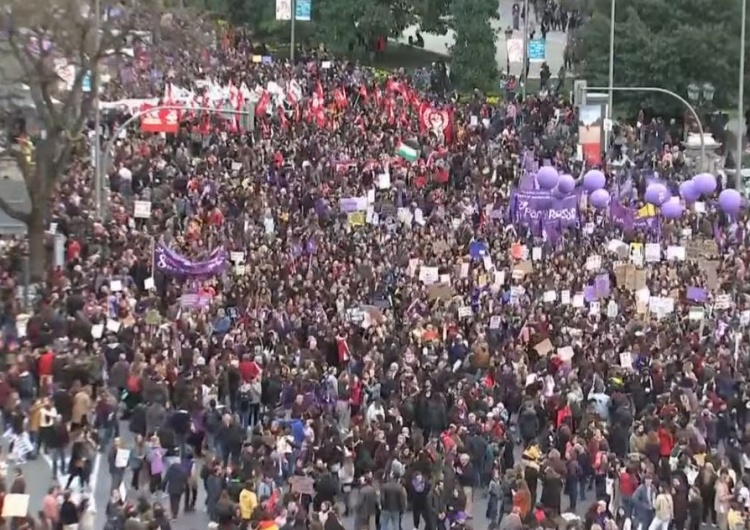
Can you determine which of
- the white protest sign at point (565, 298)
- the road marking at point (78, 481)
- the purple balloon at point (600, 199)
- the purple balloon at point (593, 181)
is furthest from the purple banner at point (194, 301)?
the purple balloon at point (593, 181)

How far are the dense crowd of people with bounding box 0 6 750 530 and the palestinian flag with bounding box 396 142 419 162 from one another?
0.28 m

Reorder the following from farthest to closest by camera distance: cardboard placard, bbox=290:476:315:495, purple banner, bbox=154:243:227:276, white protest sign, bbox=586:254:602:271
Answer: white protest sign, bbox=586:254:602:271 → purple banner, bbox=154:243:227:276 → cardboard placard, bbox=290:476:315:495

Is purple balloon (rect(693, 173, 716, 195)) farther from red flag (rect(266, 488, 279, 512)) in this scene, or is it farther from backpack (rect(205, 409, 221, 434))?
red flag (rect(266, 488, 279, 512))

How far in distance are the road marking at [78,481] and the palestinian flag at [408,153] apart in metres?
17.5

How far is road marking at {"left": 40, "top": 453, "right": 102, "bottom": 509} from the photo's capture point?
2308 cm

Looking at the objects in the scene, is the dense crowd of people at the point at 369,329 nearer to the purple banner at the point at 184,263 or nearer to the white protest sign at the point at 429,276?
the purple banner at the point at 184,263

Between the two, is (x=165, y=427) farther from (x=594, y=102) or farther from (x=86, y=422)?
(x=594, y=102)

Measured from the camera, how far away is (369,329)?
30.2 m

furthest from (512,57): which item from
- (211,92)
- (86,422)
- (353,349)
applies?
(86,422)

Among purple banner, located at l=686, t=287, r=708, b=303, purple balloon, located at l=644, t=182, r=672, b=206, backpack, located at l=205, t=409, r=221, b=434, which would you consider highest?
purple balloon, located at l=644, t=182, r=672, b=206

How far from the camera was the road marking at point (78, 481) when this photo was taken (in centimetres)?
2308

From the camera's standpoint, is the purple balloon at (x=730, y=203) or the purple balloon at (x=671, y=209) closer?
the purple balloon at (x=671, y=209)

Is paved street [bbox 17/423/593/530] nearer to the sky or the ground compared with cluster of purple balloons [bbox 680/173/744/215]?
nearer to the ground

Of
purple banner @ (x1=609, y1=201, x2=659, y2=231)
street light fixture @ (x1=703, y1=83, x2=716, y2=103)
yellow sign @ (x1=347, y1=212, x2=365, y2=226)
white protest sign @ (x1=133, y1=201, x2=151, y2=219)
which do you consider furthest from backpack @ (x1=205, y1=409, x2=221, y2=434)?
street light fixture @ (x1=703, y1=83, x2=716, y2=103)
